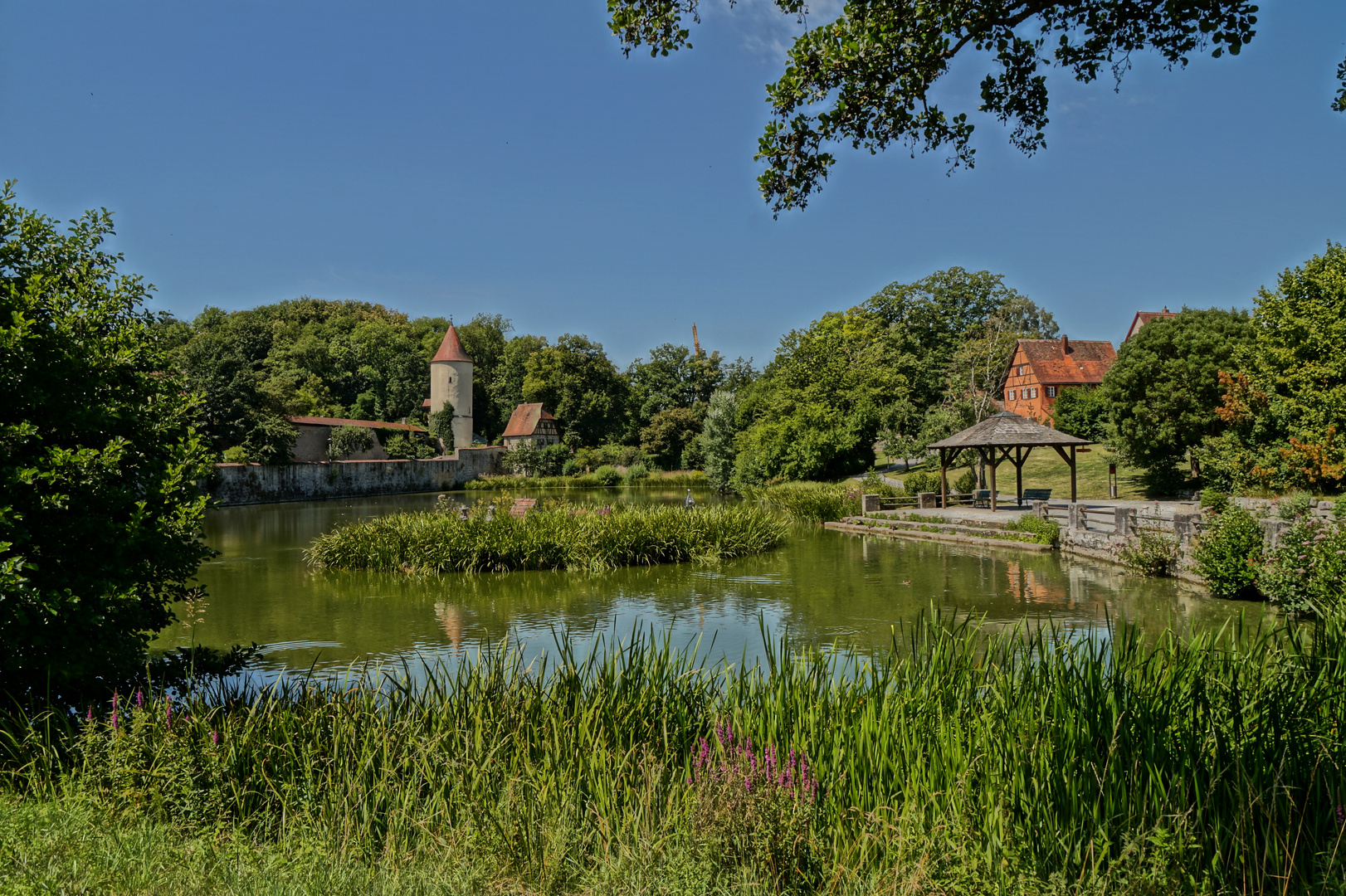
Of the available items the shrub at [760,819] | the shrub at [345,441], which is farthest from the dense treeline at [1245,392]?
the shrub at [345,441]

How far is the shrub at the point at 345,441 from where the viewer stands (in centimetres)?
5169

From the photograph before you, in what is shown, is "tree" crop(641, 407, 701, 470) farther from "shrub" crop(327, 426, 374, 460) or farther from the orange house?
the orange house

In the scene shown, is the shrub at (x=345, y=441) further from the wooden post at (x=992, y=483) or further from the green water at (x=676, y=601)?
the wooden post at (x=992, y=483)

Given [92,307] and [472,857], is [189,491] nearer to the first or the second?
[92,307]

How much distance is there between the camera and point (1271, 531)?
11.4 metres

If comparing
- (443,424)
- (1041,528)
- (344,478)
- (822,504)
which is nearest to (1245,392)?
(1041,528)

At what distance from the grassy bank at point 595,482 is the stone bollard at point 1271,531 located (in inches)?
1586

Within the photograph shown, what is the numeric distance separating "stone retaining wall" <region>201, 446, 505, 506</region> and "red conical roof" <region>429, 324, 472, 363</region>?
758 cm

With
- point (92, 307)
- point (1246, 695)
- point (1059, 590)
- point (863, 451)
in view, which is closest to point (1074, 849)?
point (1246, 695)

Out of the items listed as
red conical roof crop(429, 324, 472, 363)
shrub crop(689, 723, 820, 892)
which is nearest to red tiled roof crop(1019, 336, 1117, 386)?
red conical roof crop(429, 324, 472, 363)

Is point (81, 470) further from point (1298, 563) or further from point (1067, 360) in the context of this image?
point (1067, 360)

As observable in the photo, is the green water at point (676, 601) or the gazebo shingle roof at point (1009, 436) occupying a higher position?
the gazebo shingle roof at point (1009, 436)

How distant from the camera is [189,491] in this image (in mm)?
5812

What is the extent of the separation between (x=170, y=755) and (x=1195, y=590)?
1358 cm
